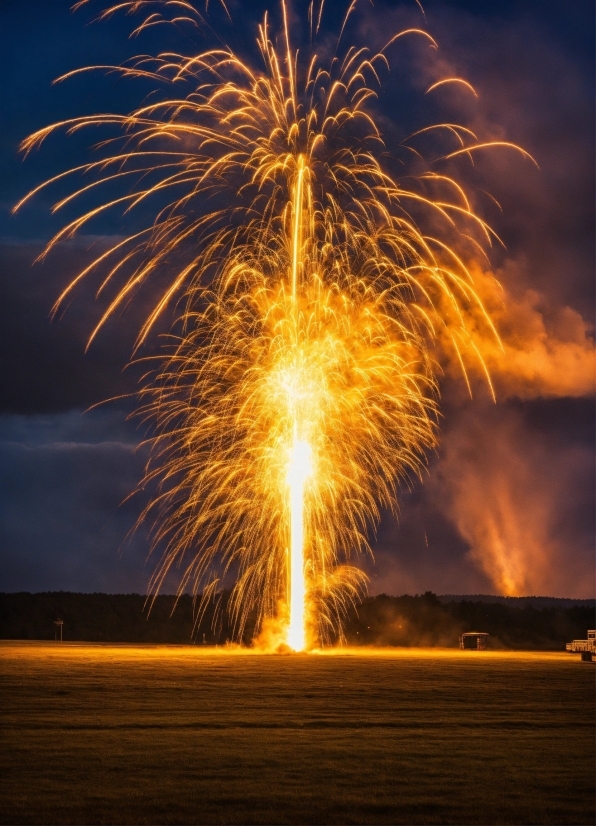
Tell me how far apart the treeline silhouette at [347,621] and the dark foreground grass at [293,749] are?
33.6 meters

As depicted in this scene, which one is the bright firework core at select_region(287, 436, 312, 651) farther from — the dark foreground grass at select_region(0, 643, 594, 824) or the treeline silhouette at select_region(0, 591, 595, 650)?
the treeline silhouette at select_region(0, 591, 595, 650)

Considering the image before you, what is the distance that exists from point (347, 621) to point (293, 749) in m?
71.4

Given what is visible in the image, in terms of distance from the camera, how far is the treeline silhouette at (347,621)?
8094 cm

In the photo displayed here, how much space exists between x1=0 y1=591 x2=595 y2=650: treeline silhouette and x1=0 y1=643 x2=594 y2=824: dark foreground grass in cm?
3364

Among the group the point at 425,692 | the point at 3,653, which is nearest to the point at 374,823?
the point at 425,692

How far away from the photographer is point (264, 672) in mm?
39344

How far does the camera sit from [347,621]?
9125cm

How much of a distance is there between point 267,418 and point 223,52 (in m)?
14.7

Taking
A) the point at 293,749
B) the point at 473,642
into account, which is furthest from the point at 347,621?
the point at 293,749

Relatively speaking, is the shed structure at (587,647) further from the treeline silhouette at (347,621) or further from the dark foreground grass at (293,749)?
the dark foreground grass at (293,749)

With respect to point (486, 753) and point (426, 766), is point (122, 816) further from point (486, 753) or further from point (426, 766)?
point (486, 753)

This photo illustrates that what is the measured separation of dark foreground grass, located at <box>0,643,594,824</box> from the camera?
1584 centimetres

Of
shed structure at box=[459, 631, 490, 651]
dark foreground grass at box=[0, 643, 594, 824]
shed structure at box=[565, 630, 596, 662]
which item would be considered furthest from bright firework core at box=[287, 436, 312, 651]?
shed structure at box=[459, 631, 490, 651]

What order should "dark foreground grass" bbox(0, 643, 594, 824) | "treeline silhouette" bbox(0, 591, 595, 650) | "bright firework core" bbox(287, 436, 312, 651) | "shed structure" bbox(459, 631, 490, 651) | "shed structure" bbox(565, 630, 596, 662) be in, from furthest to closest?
"treeline silhouette" bbox(0, 591, 595, 650) < "shed structure" bbox(459, 631, 490, 651) < "shed structure" bbox(565, 630, 596, 662) < "bright firework core" bbox(287, 436, 312, 651) < "dark foreground grass" bbox(0, 643, 594, 824)
